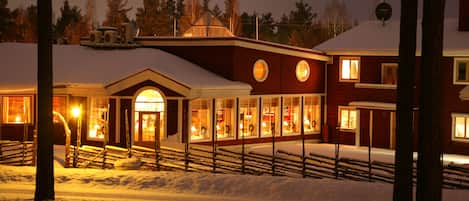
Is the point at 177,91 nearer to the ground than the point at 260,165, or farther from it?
farther from it

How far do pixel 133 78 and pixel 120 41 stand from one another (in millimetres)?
5894

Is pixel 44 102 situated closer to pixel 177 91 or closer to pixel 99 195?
pixel 99 195

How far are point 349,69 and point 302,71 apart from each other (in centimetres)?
234

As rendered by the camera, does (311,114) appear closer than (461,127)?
No

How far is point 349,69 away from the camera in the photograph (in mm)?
36531

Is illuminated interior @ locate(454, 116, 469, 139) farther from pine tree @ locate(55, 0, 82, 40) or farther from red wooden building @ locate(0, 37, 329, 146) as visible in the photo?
pine tree @ locate(55, 0, 82, 40)

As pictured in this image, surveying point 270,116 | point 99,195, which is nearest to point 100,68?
point 270,116

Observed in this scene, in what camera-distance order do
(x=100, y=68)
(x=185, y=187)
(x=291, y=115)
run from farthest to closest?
(x=291, y=115) → (x=100, y=68) → (x=185, y=187)

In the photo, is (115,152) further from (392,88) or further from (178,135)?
(392,88)

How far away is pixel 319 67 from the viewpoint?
37250 millimetres

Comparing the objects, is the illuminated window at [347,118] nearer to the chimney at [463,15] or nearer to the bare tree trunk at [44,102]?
the chimney at [463,15]

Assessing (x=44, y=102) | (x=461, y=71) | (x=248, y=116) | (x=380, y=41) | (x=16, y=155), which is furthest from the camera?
(x=380, y=41)

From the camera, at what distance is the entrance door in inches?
1224

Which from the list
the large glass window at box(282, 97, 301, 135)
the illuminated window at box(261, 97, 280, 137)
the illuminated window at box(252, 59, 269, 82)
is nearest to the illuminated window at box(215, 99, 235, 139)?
the illuminated window at box(261, 97, 280, 137)
